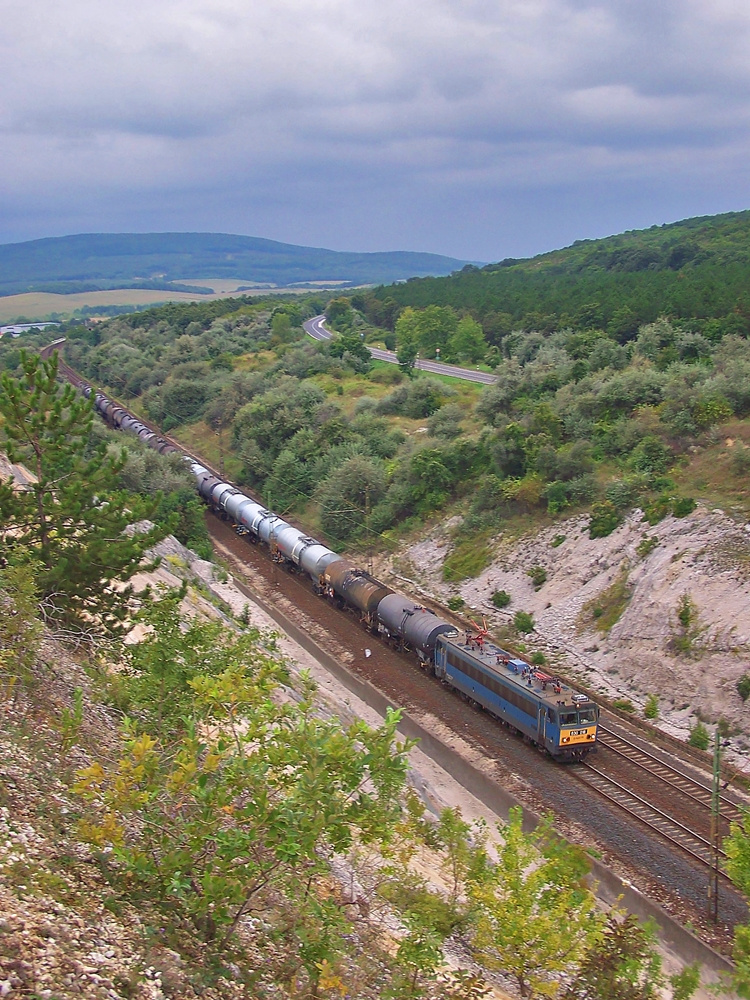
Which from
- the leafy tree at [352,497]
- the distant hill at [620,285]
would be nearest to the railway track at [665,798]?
the leafy tree at [352,497]

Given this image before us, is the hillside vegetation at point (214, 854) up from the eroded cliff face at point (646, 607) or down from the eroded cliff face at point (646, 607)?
up

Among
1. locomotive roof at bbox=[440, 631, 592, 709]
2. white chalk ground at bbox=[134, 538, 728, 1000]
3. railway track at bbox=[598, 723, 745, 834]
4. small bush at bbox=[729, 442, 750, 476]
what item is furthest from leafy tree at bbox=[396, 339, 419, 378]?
railway track at bbox=[598, 723, 745, 834]

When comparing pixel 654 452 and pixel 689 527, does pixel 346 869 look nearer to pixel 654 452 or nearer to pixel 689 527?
pixel 689 527

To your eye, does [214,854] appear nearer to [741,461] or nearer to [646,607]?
[646,607]

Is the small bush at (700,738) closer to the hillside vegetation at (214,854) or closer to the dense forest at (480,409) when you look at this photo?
the dense forest at (480,409)

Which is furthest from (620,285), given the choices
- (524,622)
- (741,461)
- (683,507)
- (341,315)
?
(524,622)

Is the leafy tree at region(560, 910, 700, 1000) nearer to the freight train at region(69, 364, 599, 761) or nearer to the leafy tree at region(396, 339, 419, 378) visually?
the freight train at region(69, 364, 599, 761)

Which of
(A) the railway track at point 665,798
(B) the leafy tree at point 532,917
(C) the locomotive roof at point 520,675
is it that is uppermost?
(B) the leafy tree at point 532,917

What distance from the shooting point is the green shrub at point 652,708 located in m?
28.4

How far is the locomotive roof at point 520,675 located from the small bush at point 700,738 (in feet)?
12.5

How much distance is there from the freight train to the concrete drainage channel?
96.5 inches

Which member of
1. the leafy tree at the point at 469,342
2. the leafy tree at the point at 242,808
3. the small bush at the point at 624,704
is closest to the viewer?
the leafy tree at the point at 242,808

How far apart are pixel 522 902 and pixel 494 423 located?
40.2m

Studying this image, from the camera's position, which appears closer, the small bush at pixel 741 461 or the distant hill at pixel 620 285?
the small bush at pixel 741 461
